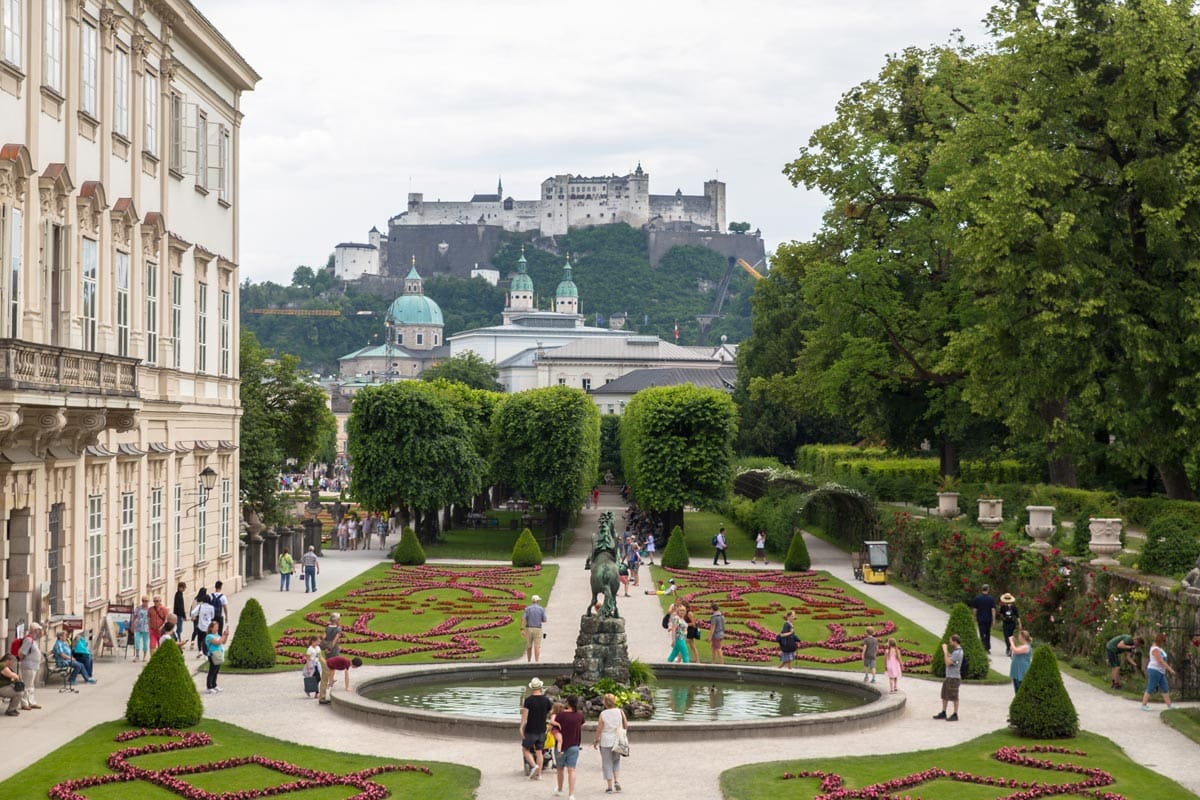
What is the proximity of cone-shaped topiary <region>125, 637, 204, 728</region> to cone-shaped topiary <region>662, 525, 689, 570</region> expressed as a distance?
3228 centimetres

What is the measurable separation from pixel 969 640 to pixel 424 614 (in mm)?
15978

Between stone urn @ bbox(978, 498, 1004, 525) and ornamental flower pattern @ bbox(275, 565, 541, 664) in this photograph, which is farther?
stone urn @ bbox(978, 498, 1004, 525)

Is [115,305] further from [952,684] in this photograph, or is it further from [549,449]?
[549,449]

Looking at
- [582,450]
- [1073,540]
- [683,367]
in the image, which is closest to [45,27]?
[1073,540]

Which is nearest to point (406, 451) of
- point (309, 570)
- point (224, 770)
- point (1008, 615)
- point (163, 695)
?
point (309, 570)

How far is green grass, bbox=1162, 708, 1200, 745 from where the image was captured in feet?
78.5

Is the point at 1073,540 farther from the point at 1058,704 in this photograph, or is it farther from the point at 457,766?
the point at 457,766

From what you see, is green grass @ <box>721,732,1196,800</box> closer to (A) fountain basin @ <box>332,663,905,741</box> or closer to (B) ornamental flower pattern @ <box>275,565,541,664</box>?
(A) fountain basin @ <box>332,663,905,741</box>

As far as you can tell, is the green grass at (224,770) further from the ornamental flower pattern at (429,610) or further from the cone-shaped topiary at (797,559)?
the cone-shaped topiary at (797,559)

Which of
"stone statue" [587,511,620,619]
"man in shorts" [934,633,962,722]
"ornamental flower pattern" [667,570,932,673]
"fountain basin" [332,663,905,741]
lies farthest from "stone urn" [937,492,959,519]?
"man in shorts" [934,633,962,722]

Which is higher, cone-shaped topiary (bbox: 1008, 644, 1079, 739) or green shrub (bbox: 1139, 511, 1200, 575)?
green shrub (bbox: 1139, 511, 1200, 575)

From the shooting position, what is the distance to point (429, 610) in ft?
136

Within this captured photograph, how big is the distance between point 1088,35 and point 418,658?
71.3ft

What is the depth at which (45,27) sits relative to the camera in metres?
27.0
